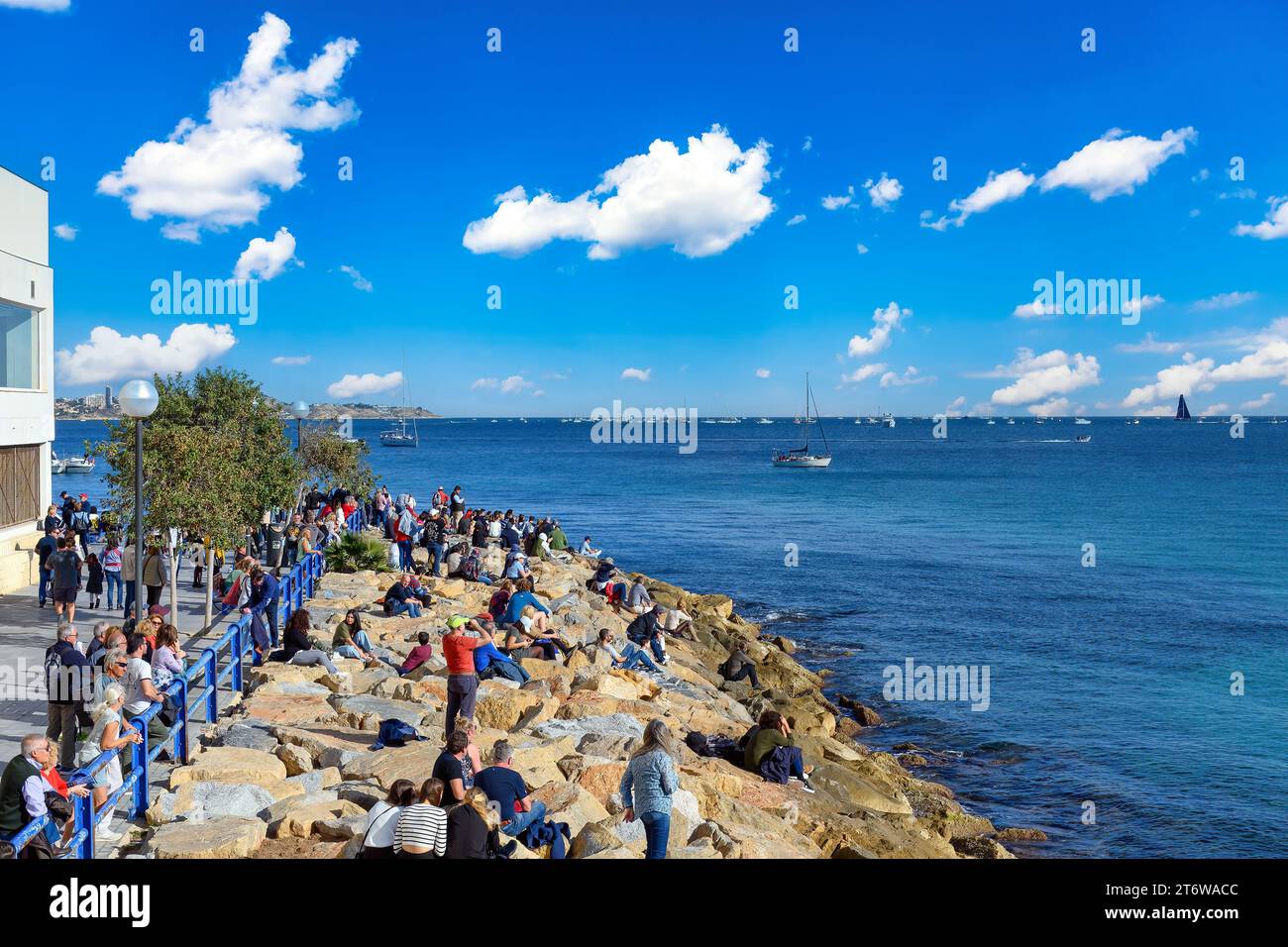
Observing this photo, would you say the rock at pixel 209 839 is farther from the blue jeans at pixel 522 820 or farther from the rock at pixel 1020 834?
the rock at pixel 1020 834

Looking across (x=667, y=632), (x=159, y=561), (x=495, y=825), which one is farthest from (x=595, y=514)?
(x=495, y=825)

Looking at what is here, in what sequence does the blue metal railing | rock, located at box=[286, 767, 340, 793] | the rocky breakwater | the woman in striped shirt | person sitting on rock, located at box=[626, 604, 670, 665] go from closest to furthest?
the woman in striped shirt < the blue metal railing < the rocky breakwater < rock, located at box=[286, 767, 340, 793] < person sitting on rock, located at box=[626, 604, 670, 665]

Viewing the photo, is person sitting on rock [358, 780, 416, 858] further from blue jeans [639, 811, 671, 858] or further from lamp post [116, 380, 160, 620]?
lamp post [116, 380, 160, 620]

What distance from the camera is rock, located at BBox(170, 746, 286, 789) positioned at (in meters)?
9.33

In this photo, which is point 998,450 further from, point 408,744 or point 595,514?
point 408,744

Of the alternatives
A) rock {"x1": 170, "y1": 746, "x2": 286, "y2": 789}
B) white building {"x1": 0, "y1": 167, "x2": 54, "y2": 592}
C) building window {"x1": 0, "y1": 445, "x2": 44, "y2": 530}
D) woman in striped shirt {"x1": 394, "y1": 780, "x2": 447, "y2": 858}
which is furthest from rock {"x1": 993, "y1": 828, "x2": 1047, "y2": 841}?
building window {"x1": 0, "y1": 445, "x2": 44, "y2": 530}

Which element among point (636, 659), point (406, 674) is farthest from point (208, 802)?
point (636, 659)

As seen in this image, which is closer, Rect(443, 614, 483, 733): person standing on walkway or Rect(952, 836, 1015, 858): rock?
Rect(443, 614, 483, 733): person standing on walkway

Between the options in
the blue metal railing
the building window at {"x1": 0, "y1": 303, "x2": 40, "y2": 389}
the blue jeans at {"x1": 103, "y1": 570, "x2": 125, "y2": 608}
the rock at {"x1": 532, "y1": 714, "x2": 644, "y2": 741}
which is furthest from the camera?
the building window at {"x1": 0, "y1": 303, "x2": 40, "y2": 389}

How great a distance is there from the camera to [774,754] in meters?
13.4

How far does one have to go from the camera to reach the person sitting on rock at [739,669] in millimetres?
22672

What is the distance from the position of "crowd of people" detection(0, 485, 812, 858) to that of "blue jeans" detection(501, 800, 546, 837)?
0.04 feet

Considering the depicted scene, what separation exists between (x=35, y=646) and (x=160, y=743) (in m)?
8.42

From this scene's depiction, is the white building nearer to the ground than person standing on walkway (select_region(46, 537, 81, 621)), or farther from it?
farther from it
